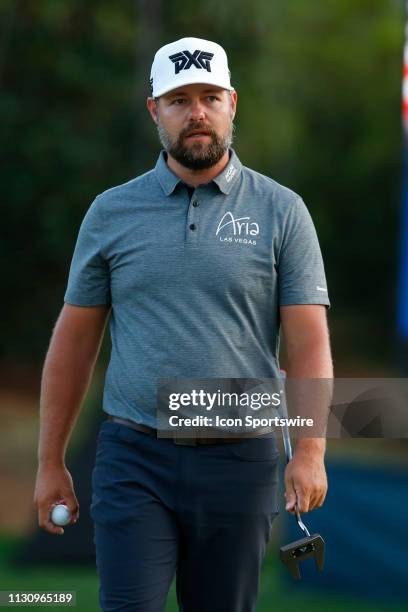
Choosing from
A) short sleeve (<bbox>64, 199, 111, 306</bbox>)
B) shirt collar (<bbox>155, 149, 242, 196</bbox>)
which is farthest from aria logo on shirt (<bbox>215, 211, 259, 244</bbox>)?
short sleeve (<bbox>64, 199, 111, 306</bbox>)

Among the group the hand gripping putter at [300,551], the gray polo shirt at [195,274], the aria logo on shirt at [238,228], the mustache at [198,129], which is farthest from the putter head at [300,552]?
the mustache at [198,129]

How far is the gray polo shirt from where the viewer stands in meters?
3.57

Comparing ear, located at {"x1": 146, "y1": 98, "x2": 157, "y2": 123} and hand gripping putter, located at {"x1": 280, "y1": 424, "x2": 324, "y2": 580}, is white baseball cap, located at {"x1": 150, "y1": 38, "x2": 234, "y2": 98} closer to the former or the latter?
ear, located at {"x1": 146, "y1": 98, "x2": 157, "y2": 123}

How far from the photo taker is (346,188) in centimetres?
2678

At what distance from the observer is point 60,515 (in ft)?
12.3

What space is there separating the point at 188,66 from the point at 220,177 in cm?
34

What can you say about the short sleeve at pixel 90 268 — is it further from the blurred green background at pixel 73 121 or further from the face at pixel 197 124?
the blurred green background at pixel 73 121

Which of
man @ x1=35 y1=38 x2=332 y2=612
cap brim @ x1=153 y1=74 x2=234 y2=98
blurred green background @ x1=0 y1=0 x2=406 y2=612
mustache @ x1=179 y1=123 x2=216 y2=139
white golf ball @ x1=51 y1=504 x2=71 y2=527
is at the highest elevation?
blurred green background @ x1=0 y1=0 x2=406 y2=612

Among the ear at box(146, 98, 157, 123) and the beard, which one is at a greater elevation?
the ear at box(146, 98, 157, 123)

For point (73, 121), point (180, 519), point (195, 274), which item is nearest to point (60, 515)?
point (180, 519)

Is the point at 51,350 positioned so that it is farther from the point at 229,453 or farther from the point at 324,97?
the point at 324,97

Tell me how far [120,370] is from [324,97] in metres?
24.1

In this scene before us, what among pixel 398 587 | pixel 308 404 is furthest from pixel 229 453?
pixel 398 587

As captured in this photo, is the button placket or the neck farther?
the neck
